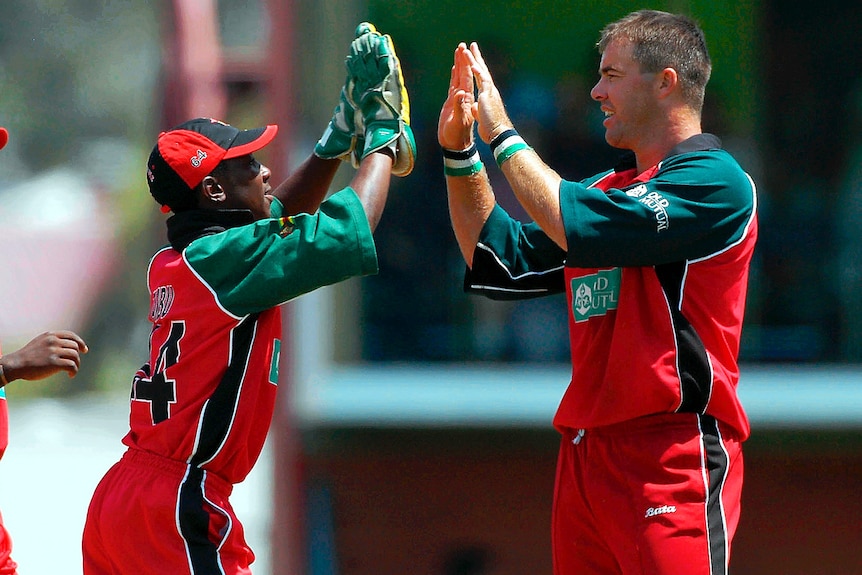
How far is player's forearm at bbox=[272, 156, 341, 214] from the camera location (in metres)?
3.44

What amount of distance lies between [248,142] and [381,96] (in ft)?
1.22

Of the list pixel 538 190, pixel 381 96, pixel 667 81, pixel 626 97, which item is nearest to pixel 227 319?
pixel 381 96

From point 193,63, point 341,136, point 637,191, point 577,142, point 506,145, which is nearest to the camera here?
point 637,191

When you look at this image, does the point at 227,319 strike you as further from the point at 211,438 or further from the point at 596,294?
the point at 596,294

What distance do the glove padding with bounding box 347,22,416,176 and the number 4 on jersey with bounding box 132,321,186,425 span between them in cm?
67

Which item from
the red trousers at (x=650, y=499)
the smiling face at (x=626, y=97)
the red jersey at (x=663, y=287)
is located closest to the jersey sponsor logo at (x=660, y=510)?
the red trousers at (x=650, y=499)

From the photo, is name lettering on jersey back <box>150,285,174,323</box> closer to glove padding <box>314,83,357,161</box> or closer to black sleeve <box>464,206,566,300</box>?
glove padding <box>314,83,357,161</box>

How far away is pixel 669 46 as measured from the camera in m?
3.00

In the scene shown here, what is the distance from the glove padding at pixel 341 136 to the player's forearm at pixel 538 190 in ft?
1.87

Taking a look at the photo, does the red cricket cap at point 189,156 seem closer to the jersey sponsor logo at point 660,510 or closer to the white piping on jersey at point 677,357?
the white piping on jersey at point 677,357

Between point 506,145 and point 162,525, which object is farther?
point 506,145

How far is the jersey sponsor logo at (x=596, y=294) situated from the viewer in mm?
2932

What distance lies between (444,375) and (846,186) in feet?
7.55

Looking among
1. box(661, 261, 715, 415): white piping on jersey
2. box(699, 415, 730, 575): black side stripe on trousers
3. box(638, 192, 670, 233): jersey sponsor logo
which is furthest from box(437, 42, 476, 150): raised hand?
box(699, 415, 730, 575): black side stripe on trousers
